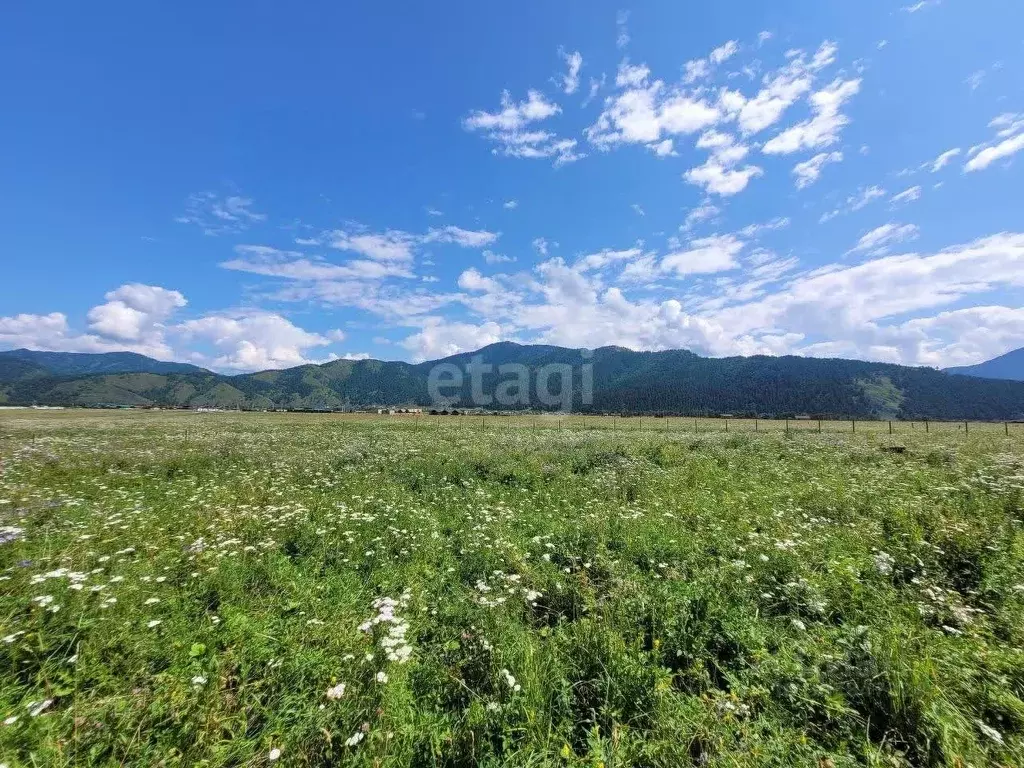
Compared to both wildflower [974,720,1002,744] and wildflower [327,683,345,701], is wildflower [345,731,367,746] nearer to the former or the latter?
wildflower [327,683,345,701]

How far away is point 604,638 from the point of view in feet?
16.9

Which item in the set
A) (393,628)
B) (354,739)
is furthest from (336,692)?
(393,628)

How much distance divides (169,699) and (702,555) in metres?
8.08

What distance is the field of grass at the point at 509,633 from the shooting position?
3.85m

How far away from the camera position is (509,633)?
18.1 ft

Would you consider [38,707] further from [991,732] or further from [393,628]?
[991,732]

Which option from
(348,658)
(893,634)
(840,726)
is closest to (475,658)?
(348,658)

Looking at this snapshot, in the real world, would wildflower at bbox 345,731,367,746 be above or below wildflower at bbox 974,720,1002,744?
below

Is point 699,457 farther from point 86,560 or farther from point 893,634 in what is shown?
point 86,560

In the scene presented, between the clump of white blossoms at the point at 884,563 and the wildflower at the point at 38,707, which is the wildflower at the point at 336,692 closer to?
the wildflower at the point at 38,707

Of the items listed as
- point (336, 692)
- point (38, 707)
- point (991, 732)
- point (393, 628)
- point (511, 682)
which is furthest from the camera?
point (393, 628)

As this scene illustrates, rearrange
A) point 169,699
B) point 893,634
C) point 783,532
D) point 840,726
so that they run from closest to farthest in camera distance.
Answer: point 840,726, point 169,699, point 893,634, point 783,532

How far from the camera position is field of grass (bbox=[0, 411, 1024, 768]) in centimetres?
385

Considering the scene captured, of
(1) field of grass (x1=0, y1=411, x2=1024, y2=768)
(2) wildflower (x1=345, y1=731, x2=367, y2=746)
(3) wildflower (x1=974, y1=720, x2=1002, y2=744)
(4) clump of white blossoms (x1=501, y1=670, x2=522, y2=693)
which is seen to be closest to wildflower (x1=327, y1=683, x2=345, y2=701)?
(1) field of grass (x1=0, y1=411, x2=1024, y2=768)
